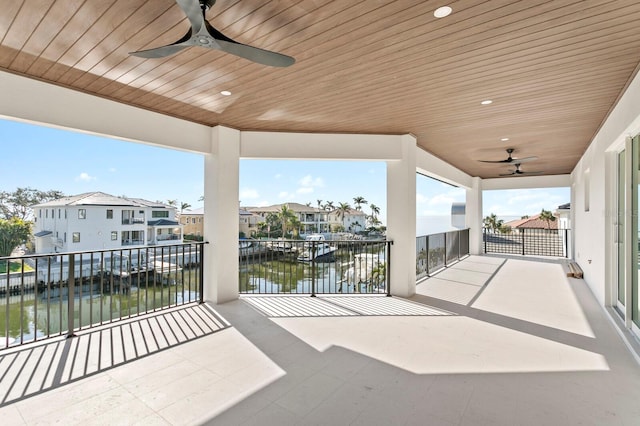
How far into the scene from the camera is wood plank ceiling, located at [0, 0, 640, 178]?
73.1 inches

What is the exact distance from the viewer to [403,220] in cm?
472

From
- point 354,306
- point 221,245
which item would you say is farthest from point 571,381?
point 221,245

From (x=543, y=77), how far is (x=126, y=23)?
348cm

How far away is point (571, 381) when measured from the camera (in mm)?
2236

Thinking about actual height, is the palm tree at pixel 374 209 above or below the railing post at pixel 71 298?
above

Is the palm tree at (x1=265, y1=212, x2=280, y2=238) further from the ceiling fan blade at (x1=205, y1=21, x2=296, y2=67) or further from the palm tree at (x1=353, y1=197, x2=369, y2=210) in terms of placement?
the ceiling fan blade at (x1=205, y1=21, x2=296, y2=67)

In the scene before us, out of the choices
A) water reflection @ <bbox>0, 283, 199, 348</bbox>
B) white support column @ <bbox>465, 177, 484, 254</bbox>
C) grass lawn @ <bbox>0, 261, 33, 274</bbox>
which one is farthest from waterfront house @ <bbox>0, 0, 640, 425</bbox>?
white support column @ <bbox>465, 177, 484, 254</bbox>

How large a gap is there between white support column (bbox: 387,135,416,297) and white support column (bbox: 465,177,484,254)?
5.95 m

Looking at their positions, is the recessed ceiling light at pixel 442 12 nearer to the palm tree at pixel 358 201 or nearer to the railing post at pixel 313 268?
the railing post at pixel 313 268

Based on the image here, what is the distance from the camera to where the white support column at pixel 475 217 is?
31.6 ft

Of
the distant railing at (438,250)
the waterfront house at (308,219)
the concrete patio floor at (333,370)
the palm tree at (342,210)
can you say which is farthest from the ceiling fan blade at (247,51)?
the palm tree at (342,210)

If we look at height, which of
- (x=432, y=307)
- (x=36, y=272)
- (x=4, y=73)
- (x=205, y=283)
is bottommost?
(x=432, y=307)

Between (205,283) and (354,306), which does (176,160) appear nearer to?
(205,283)

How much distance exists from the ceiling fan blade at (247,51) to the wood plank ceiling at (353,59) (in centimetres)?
24
